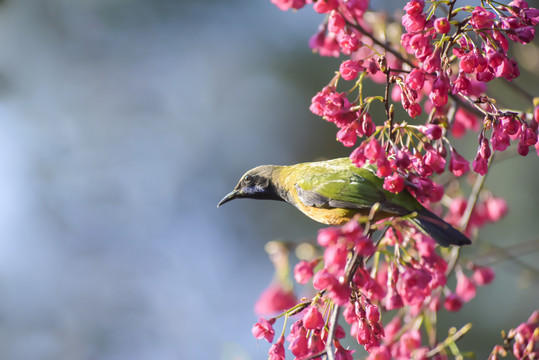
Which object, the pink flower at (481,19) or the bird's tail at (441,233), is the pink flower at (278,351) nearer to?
the bird's tail at (441,233)

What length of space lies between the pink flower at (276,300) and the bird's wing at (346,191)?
0.46 metres

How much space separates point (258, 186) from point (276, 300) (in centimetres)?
70

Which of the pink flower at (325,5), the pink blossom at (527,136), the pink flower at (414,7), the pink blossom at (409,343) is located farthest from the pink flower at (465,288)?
the pink flower at (325,5)

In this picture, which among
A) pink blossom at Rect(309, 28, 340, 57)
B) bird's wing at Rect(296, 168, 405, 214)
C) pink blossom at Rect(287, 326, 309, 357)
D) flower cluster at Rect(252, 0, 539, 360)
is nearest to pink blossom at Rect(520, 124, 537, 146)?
flower cluster at Rect(252, 0, 539, 360)

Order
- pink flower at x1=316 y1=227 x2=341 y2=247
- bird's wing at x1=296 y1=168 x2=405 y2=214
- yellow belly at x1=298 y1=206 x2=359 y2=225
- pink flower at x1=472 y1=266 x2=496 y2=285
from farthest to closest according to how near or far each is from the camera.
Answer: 1. pink flower at x1=472 y1=266 x2=496 y2=285
2. yellow belly at x1=298 y1=206 x2=359 y2=225
3. bird's wing at x1=296 y1=168 x2=405 y2=214
4. pink flower at x1=316 y1=227 x2=341 y2=247

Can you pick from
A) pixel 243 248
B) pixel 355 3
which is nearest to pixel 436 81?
pixel 355 3

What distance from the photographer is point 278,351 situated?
74.0 inches

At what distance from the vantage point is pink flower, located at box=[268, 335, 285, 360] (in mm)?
1872

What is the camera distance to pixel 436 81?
1.78 meters

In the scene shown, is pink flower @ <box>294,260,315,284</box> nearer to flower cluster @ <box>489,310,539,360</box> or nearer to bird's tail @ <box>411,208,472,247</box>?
bird's tail @ <box>411,208,472,247</box>

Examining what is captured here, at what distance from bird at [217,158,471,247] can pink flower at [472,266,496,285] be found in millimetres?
768

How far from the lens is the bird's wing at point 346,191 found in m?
2.38

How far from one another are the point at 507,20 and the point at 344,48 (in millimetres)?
512

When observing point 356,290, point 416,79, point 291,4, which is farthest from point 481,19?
point 356,290
